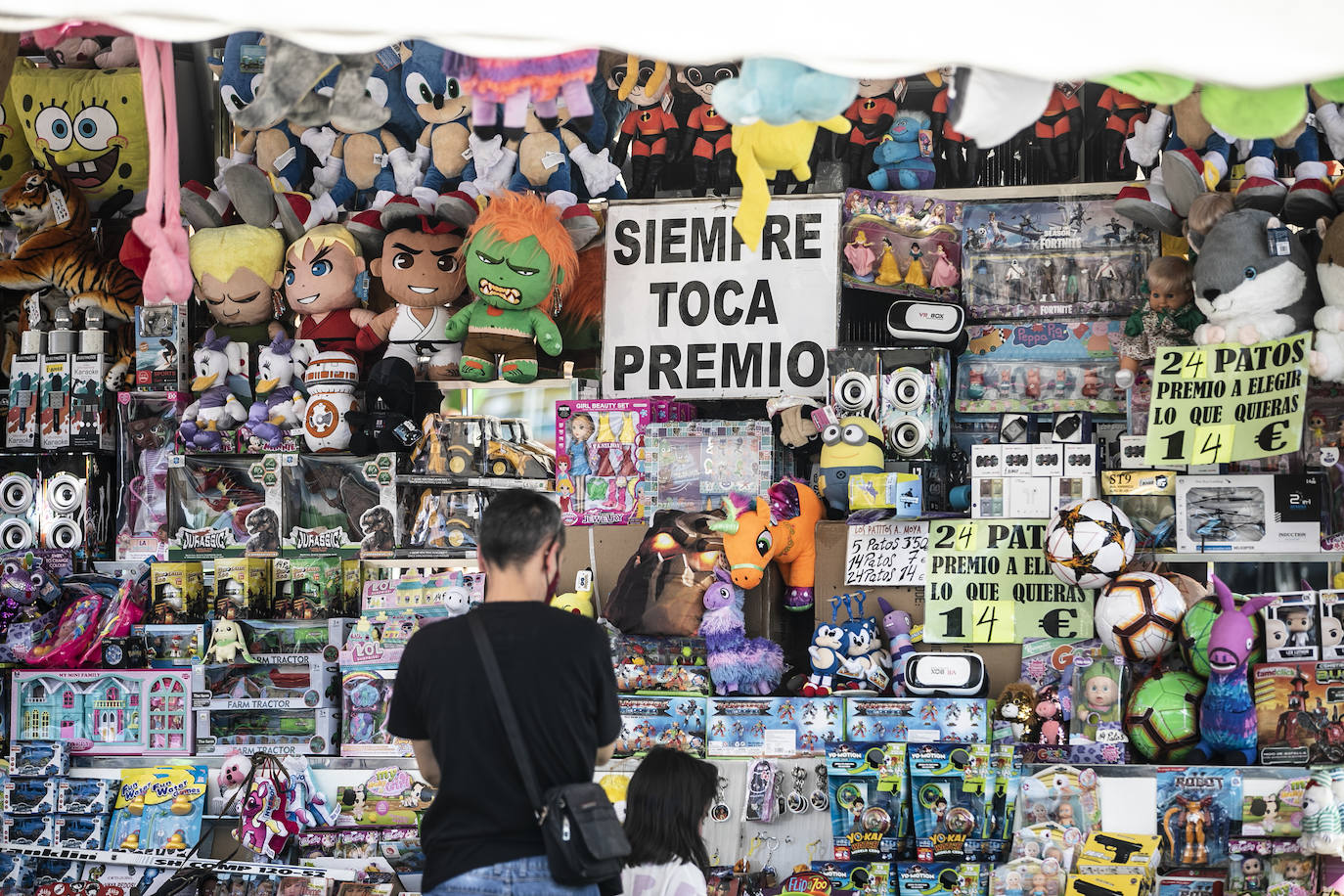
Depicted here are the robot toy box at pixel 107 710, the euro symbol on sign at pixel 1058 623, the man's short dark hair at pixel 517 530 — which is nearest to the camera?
the man's short dark hair at pixel 517 530

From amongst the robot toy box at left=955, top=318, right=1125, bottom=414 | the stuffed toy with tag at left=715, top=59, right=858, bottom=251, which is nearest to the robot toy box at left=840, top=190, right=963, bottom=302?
the robot toy box at left=955, top=318, right=1125, bottom=414

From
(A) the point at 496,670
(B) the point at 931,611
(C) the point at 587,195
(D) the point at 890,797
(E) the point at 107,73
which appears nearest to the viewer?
(A) the point at 496,670

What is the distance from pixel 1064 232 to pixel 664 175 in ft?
4.95

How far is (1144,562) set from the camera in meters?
4.86

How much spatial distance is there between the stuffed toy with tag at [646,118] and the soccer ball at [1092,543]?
2.05 metres

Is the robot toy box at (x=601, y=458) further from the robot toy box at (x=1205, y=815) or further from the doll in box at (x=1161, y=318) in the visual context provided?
the robot toy box at (x=1205, y=815)

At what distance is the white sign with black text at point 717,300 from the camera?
537 centimetres

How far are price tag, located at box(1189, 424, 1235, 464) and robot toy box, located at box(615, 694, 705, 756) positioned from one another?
5.73 feet

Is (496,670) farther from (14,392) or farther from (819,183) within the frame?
(14,392)

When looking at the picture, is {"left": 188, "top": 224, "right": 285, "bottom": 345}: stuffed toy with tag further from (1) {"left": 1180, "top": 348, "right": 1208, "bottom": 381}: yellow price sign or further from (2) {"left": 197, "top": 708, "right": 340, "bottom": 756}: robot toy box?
(1) {"left": 1180, "top": 348, "right": 1208, "bottom": 381}: yellow price sign

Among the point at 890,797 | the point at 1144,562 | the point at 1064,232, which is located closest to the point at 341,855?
the point at 890,797

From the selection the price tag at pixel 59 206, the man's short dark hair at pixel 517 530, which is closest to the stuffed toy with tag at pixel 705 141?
the price tag at pixel 59 206

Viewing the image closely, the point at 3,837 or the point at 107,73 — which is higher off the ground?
the point at 107,73

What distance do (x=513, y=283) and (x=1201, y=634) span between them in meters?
2.56
